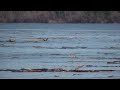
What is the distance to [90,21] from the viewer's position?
38.4 m

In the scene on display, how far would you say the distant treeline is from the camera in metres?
37.5

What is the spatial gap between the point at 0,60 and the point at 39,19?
99.5ft

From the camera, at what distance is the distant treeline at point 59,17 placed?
123ft

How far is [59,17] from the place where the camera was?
1581 inches
